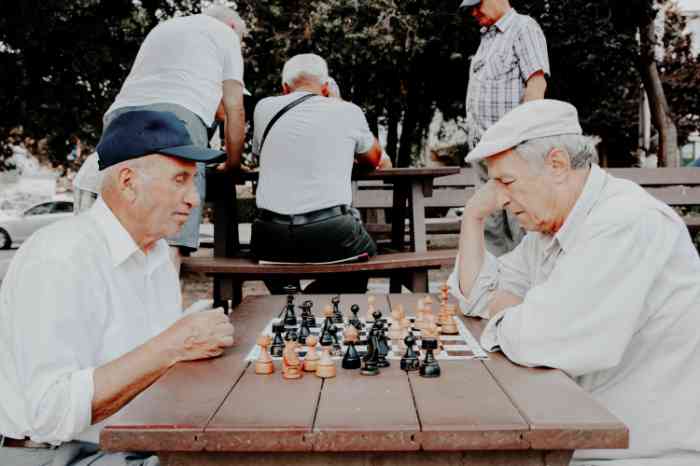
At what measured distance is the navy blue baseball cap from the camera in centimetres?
221

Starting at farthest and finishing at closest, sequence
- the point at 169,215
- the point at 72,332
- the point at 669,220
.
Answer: the point at 169,215 → the point at 669,220 → the point at 72,332

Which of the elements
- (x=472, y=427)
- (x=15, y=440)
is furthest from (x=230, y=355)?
(x=472, y=427)

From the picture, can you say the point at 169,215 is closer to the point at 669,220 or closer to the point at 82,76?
the point at 669,220

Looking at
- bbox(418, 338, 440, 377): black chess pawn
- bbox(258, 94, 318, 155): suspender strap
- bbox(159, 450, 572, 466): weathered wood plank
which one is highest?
bbox(258, 94, 318, 155): suspender strap

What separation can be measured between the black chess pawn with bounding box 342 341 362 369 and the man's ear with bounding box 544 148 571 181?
828 mm

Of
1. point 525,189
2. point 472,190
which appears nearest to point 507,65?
point 472,190

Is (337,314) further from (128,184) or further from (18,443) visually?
(18,443)

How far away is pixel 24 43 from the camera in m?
13.3

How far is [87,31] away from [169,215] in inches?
516

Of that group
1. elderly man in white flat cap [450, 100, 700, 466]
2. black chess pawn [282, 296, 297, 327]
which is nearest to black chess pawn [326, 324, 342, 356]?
black chess pawn [282, 296, 297, 327]

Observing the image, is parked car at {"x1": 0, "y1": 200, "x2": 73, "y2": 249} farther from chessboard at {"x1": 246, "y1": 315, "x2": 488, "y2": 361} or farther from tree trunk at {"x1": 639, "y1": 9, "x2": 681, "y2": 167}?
chessboard at {"x1": 246, "y1": 315, "x2": 488, "y2": 361}

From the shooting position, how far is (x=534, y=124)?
2199 mm

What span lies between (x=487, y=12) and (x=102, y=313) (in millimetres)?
3948

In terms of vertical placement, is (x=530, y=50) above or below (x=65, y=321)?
above
